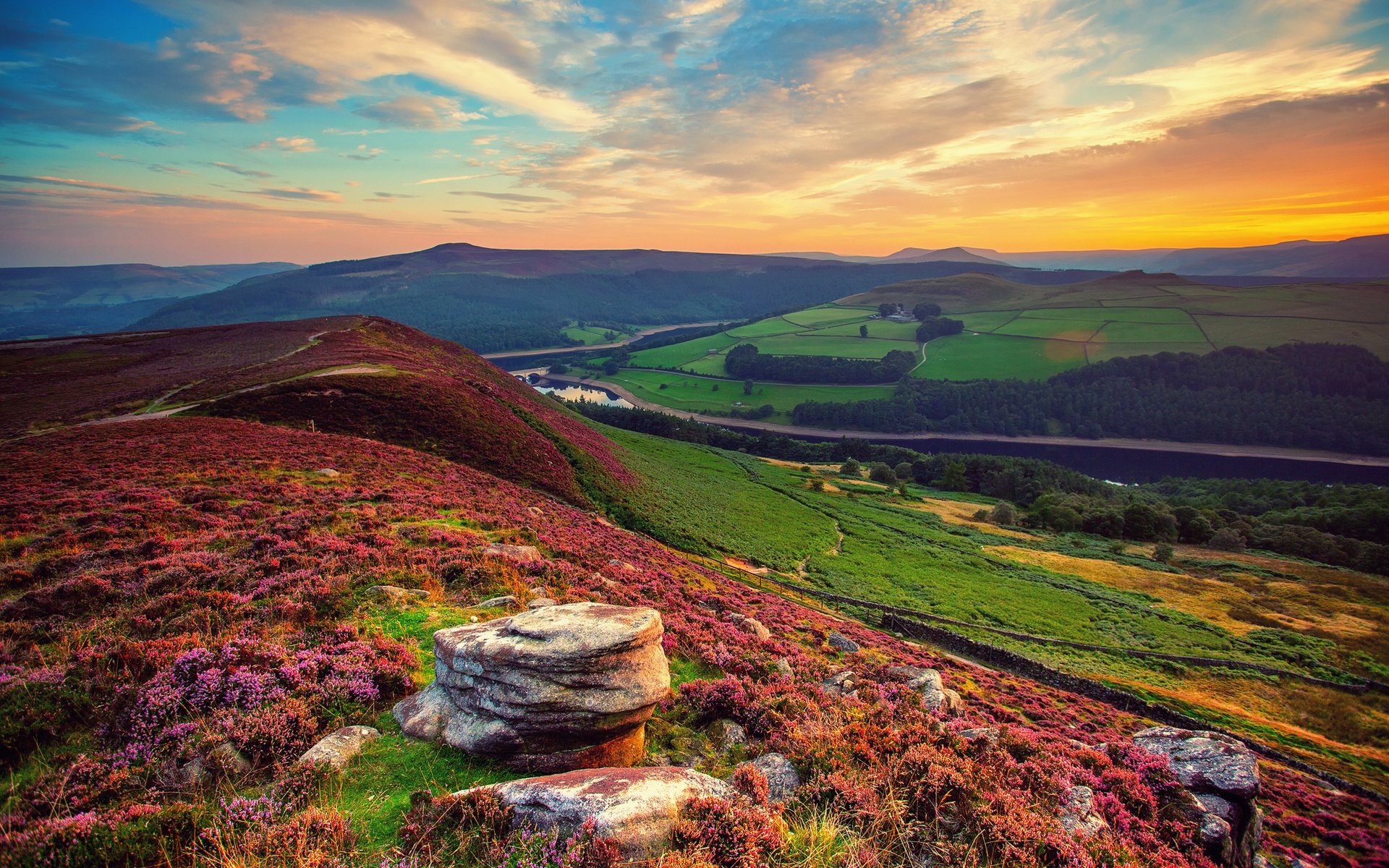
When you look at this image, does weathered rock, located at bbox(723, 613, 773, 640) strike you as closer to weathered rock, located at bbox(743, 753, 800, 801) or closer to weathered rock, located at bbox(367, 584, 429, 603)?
weathered rock, located at bbox(743, 753, 800, 801)

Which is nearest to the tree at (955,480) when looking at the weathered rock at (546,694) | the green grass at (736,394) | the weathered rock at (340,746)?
the green grass at (736,394)

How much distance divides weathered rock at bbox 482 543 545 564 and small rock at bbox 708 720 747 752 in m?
9.14

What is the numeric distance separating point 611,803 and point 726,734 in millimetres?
4303

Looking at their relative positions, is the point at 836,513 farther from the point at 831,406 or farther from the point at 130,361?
the point at 831,406

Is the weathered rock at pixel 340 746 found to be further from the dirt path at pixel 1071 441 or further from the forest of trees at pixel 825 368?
the forest of trees at pixel 825 368

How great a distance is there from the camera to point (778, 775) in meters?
9.11

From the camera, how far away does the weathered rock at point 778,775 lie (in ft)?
28.5

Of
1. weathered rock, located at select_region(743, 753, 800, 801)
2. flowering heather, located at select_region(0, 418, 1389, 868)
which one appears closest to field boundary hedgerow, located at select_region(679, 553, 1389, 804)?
flowering heather, located at select_region(0, 418, 1389, 868)

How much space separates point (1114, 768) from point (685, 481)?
5200 cm

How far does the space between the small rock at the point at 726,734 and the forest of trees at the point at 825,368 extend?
183m

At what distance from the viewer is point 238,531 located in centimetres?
1576

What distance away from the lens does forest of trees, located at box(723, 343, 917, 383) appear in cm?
18438

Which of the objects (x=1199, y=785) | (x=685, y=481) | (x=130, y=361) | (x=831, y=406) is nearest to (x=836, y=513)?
(x=685, y=481)

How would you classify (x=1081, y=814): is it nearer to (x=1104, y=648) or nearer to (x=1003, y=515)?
(x=1104, y=648)
